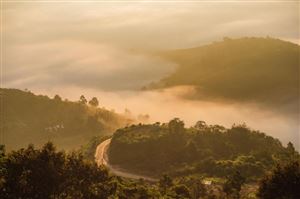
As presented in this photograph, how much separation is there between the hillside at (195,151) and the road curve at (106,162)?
211 centimetres

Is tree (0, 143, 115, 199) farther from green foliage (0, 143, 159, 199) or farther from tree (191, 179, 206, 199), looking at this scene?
tree (191, 179, 206, 199)

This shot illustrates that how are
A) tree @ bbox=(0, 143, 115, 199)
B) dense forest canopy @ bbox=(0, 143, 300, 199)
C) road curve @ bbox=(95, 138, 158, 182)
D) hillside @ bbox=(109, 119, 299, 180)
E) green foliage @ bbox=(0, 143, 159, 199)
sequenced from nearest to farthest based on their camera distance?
1. tree @ bbox=(0, 143, 115, 199)
2. green foliage @ bbox=(0, 143, 159, 199)
3. dense forest canopy @ bbox=(0, 143, 300, 199)
4. hillside @ bbox=(109, 119, 299, 180)
5. road curve @ bbox=(95, 138, 158, 182)

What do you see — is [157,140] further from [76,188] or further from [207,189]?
[76,188]

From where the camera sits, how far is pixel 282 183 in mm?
70312

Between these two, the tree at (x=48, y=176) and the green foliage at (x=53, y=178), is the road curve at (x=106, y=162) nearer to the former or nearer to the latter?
the green foliage at (x=53, y=178)

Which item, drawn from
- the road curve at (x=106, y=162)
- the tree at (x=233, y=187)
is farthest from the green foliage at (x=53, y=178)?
the road curve at (x=106, y=162)

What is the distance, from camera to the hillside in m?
132

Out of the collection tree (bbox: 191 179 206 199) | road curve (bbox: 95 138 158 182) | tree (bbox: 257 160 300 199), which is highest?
road curve (bbox: 95 138 158 182)

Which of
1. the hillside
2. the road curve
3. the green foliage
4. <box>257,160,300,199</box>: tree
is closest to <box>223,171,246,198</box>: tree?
the green foliage

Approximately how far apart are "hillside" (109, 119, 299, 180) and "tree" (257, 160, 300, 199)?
176 ft

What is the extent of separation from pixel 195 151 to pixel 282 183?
252 ft

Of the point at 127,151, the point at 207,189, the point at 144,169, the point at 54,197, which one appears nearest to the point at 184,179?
the point at 207,189

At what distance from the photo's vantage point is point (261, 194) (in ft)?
235

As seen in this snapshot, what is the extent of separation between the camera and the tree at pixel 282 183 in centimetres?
6969
